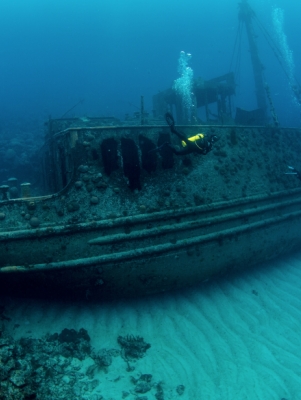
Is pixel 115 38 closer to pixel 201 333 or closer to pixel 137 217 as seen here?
pixel 137 217

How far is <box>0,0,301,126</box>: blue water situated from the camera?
130875 mm

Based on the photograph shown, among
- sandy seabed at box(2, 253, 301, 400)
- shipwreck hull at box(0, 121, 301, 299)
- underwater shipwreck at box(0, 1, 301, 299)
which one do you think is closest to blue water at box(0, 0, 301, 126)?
underwater shipwreck at box(0, 1, 301, 299)

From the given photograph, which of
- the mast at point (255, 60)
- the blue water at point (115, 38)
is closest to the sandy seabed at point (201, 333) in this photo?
the mast at point (255, 60)

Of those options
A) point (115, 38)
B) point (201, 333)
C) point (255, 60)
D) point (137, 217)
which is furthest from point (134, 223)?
point (115, 38)

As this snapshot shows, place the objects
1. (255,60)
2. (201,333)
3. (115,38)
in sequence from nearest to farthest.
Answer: (201,333), (255,60), (115,38)

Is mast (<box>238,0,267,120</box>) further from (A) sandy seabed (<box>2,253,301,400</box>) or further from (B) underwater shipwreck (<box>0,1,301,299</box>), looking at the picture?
(A) sandy seabed (<box>2,253,301,400</box>)

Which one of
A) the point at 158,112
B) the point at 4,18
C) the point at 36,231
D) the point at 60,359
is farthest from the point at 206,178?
the point at 4,18

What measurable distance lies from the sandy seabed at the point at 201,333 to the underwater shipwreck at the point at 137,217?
27 cm

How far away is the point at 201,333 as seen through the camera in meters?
3.64

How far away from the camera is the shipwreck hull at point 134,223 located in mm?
3418

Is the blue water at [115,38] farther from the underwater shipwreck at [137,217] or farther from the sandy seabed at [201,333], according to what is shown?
the sandy seabed at [201,333]

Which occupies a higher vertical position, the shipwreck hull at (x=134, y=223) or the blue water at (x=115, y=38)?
the blue water at (x=115, y=38)

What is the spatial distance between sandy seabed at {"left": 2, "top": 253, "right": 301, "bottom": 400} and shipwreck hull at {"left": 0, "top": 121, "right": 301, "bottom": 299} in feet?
0.88

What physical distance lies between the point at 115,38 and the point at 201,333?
555 ft
